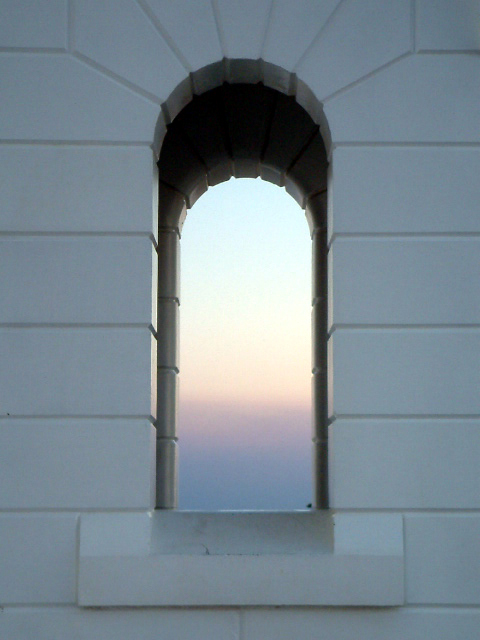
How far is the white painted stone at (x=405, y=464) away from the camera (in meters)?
3.64

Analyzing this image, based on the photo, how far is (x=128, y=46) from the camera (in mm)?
3854

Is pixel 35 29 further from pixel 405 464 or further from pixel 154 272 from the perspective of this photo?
pixel 405 464

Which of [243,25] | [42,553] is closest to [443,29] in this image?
[243,25]

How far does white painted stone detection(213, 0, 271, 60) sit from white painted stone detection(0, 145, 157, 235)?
0.56 meters

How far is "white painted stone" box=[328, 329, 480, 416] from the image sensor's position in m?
3.68

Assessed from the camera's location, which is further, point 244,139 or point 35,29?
point 244,139

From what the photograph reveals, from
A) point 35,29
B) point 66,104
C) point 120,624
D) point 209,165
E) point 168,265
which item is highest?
point 35,29

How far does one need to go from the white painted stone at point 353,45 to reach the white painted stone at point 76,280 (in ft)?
3.23

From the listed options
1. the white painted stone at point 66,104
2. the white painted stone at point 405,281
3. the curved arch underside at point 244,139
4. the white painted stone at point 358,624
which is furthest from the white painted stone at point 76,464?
the curved arch underside at point 244,139

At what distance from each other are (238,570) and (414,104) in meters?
1.99

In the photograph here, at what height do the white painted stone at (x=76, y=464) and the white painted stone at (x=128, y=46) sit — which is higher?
the white painted stone at (x=128, y=46)

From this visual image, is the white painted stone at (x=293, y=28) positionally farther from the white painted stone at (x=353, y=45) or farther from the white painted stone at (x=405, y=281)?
the white painted stone at (x=405, y=281)

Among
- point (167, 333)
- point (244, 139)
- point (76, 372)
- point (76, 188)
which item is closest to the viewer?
point (76, 372)

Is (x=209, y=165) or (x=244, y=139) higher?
(x=244, y=139)
